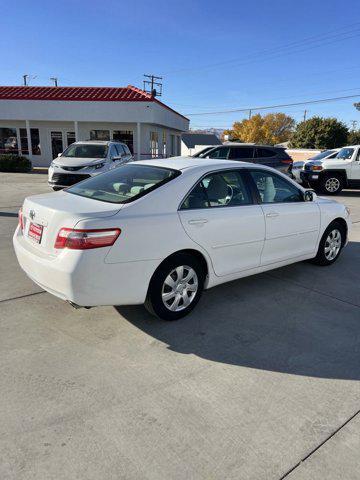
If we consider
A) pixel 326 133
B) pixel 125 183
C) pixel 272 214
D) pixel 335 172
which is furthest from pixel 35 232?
pixel 326 133

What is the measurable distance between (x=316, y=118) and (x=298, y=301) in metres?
53.1

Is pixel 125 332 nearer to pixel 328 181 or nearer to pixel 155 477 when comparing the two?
pixel 155 477

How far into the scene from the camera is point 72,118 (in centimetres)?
2228

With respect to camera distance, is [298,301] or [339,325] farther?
[298,301]

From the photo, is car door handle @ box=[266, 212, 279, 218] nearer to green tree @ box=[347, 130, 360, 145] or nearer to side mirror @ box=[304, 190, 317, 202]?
side mirror @ box=[304, 190, 317, 202]

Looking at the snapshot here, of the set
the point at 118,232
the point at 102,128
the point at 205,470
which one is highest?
the point at 102,128

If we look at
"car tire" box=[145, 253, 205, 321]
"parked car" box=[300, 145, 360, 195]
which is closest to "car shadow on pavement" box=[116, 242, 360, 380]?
"car tire" box=[145, 253, 205, 321]

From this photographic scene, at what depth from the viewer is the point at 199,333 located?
359 centimetres

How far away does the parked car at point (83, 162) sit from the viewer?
1180 cm

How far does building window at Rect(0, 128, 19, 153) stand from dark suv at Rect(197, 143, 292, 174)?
1538 cm

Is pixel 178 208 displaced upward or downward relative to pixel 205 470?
upward

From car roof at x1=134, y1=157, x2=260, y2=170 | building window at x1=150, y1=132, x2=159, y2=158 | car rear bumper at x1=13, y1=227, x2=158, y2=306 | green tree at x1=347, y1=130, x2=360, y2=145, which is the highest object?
green tree at x1=347, y1=130, x2=360, y2=145

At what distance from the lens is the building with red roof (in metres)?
22.0

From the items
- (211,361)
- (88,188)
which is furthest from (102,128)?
(211,361)
